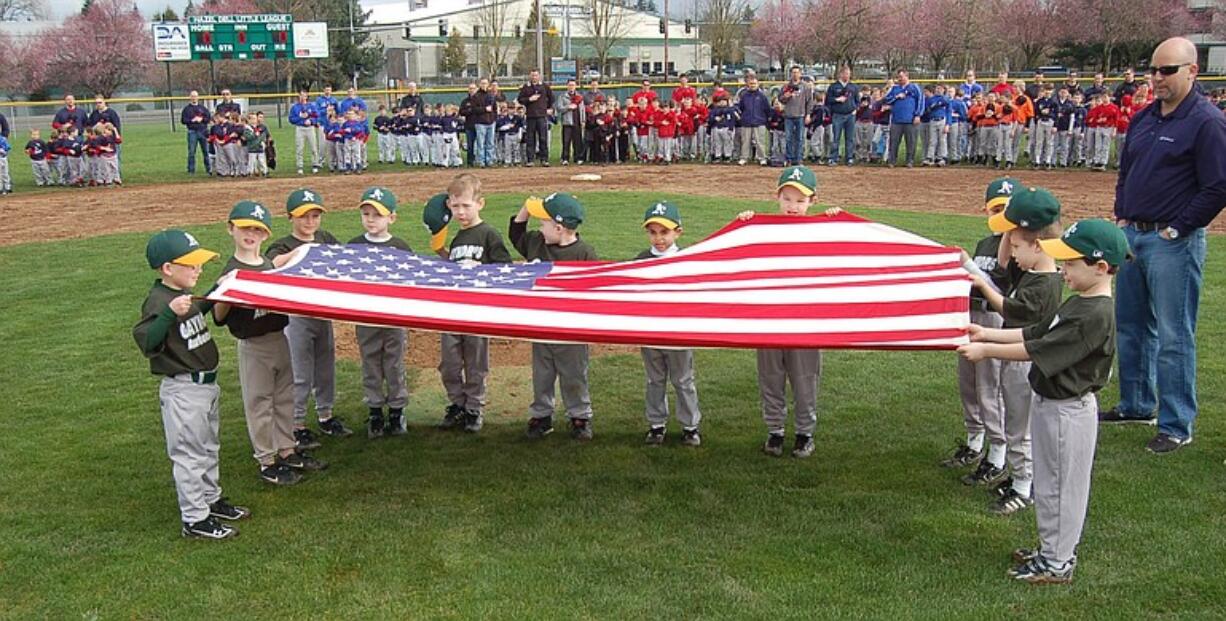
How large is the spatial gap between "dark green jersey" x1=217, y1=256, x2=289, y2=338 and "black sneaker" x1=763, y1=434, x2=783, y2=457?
298cm

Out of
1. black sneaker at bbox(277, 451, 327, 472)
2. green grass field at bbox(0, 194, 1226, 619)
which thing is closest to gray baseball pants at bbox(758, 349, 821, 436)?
green grass field at bbox(0, 194, 1226, 619)

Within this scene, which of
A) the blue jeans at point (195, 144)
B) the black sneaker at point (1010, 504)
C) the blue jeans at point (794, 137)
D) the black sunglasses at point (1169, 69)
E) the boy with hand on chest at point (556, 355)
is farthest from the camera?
the blue jeans at point (195, 144)

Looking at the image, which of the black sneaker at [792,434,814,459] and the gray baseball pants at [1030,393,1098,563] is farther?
the black sneaker at [792,434,814,459]

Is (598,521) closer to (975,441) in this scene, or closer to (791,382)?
(791,382)

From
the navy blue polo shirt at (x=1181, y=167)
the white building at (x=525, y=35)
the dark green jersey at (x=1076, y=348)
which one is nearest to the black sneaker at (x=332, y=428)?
the dark green jersey at (x=1076, y=348)

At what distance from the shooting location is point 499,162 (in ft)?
79.7

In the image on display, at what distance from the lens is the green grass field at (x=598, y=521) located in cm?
425

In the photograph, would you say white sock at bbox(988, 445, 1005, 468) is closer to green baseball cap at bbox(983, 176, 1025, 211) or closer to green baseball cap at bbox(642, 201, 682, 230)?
green baseball cap at bbox(983, 176, 1025, 211)

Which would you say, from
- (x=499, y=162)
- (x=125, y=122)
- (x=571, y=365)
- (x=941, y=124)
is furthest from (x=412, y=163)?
(x=125, y=122)

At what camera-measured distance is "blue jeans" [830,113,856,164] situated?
71.7 ft

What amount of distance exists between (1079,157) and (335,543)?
67.1 feet

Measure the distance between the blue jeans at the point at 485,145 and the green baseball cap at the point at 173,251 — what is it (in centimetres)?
1878

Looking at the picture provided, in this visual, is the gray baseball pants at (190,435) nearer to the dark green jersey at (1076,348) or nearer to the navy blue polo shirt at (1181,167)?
the dark green jersey at (1076,348)

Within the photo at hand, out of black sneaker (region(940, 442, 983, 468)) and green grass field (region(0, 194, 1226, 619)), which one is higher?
black sneaker (region(940, 442, 983, 468))
